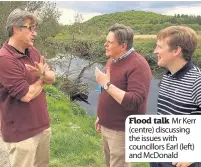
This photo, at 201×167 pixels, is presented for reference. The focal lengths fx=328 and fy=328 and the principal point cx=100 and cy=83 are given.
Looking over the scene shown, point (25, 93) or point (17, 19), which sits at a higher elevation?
point (17, 19)

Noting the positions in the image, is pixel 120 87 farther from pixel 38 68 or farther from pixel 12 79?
pixel 12 79

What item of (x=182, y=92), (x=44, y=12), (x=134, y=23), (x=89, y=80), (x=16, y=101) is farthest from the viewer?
(x=134, y=23)

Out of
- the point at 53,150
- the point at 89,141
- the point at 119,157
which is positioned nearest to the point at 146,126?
the point at 119,157

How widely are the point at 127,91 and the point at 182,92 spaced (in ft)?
2.34

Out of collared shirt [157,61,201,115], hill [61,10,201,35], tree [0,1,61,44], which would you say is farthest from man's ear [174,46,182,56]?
tree [0,1,61,44]

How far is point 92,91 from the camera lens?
1881cm

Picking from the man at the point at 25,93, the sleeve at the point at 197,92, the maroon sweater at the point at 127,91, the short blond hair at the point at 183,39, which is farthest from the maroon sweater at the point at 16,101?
the sleeve at the point at 197,92

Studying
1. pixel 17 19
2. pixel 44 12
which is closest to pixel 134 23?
pixel 44 12

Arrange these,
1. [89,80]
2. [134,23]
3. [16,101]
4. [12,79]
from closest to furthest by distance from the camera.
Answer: [12,79]
[16,101]
[89,80]
[134,23]

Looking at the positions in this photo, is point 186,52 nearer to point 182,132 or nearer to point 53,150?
point 182,132

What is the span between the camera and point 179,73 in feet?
8.34

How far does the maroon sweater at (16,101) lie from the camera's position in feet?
9.86

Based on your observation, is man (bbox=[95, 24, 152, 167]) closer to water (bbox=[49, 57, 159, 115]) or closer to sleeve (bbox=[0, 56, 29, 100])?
sleeve (bbox=[0, 56, 29, 100])

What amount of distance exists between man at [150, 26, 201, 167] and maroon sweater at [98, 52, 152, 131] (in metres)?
0.42
